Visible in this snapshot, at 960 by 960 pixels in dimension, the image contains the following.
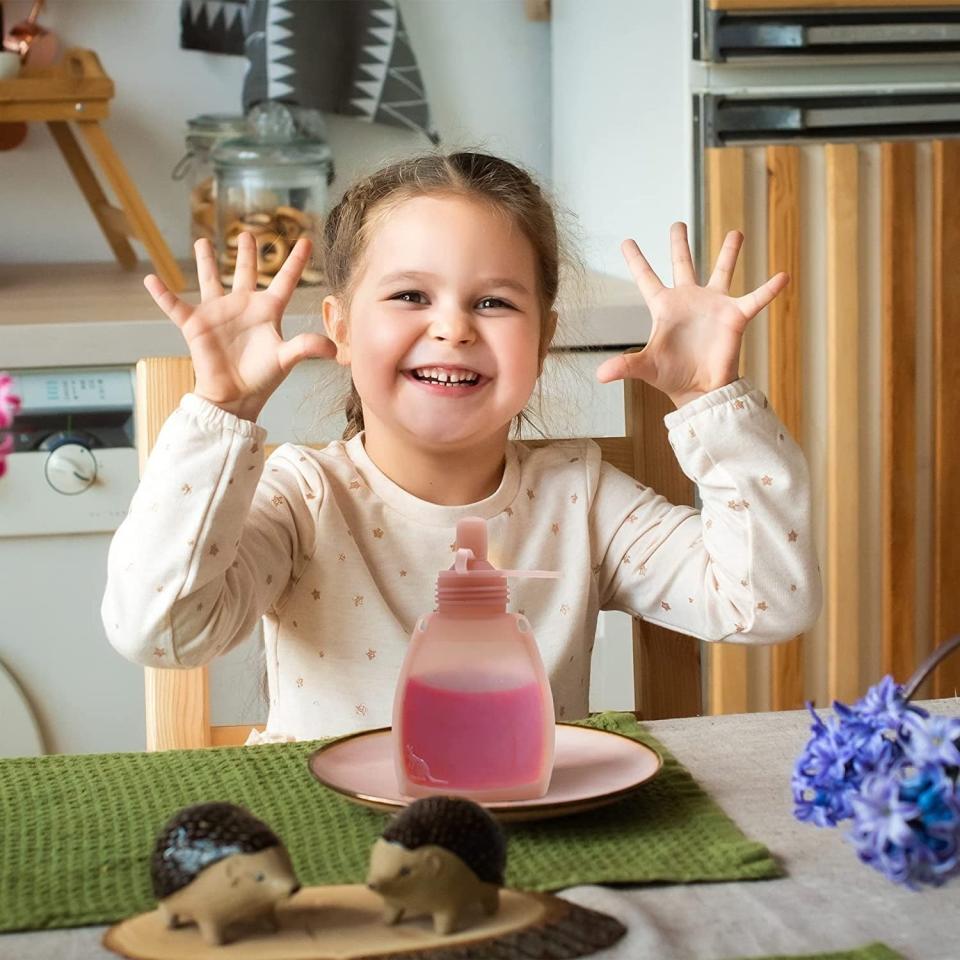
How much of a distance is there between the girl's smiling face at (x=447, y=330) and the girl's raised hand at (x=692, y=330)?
0.32ft

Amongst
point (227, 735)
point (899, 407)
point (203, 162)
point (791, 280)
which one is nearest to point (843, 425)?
point (899, 407)

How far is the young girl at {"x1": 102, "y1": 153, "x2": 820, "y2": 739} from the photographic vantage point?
3.23 ft

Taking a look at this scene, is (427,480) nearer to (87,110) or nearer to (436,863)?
(436,863)

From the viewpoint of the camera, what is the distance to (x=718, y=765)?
2.76 ft

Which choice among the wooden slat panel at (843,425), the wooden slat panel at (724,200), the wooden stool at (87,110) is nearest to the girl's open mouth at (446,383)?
the wooden slat panel at (724,200)

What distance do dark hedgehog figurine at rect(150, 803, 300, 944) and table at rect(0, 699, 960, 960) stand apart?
0.14 feet

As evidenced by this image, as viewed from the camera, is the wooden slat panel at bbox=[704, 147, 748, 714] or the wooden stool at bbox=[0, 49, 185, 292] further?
the wooden stool at bbox=[0, 49, 185, 292]

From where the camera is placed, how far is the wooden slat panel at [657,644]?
1.19 m

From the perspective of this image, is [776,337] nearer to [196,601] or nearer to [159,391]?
[159,391]

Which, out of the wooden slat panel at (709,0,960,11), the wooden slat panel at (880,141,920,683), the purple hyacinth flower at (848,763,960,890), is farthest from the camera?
the wooden slat panel at (880,141,920,683)

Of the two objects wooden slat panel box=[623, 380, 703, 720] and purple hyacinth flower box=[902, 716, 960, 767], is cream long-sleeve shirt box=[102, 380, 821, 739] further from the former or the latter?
purple hyacinth flower box=[902, 716, 960, 767]

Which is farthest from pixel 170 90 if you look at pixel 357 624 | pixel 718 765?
pixel 718 765

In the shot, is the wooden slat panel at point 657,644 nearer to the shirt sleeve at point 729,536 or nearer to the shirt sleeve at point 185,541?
the shirt sleeve at point 729,536

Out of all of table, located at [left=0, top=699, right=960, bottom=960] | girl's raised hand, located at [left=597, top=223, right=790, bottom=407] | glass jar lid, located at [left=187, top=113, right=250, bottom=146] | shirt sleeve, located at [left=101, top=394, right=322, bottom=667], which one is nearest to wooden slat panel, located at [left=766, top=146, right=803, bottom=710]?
girl's raised hand, located at [left=597, top=223, right=790, bottom=407]
